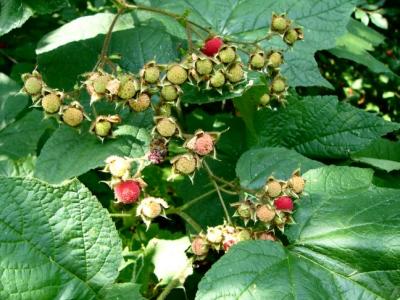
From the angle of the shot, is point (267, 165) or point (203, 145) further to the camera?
point (267, 165)

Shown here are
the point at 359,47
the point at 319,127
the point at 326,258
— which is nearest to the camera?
the point at 326,258

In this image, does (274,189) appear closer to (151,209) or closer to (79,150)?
(151,209)

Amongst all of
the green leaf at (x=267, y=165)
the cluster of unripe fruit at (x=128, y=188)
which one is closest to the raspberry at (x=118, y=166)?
the cluster of unripe fruit at (x=128, y=188)

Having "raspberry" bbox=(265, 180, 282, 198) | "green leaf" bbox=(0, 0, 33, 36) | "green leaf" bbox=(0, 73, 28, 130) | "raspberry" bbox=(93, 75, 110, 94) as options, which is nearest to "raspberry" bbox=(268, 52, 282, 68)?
"raspberry" bbox=(265, 180, 282, 198)

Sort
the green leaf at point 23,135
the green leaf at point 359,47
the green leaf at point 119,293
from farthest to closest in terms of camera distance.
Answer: the green leaf at point 359,47 → the green leaf at point 23,135 → the green leaf at point 119,293

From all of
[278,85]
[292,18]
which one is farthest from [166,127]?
[292,18]

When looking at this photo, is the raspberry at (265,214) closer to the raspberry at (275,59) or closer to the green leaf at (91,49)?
the raspberry at (275,59)
